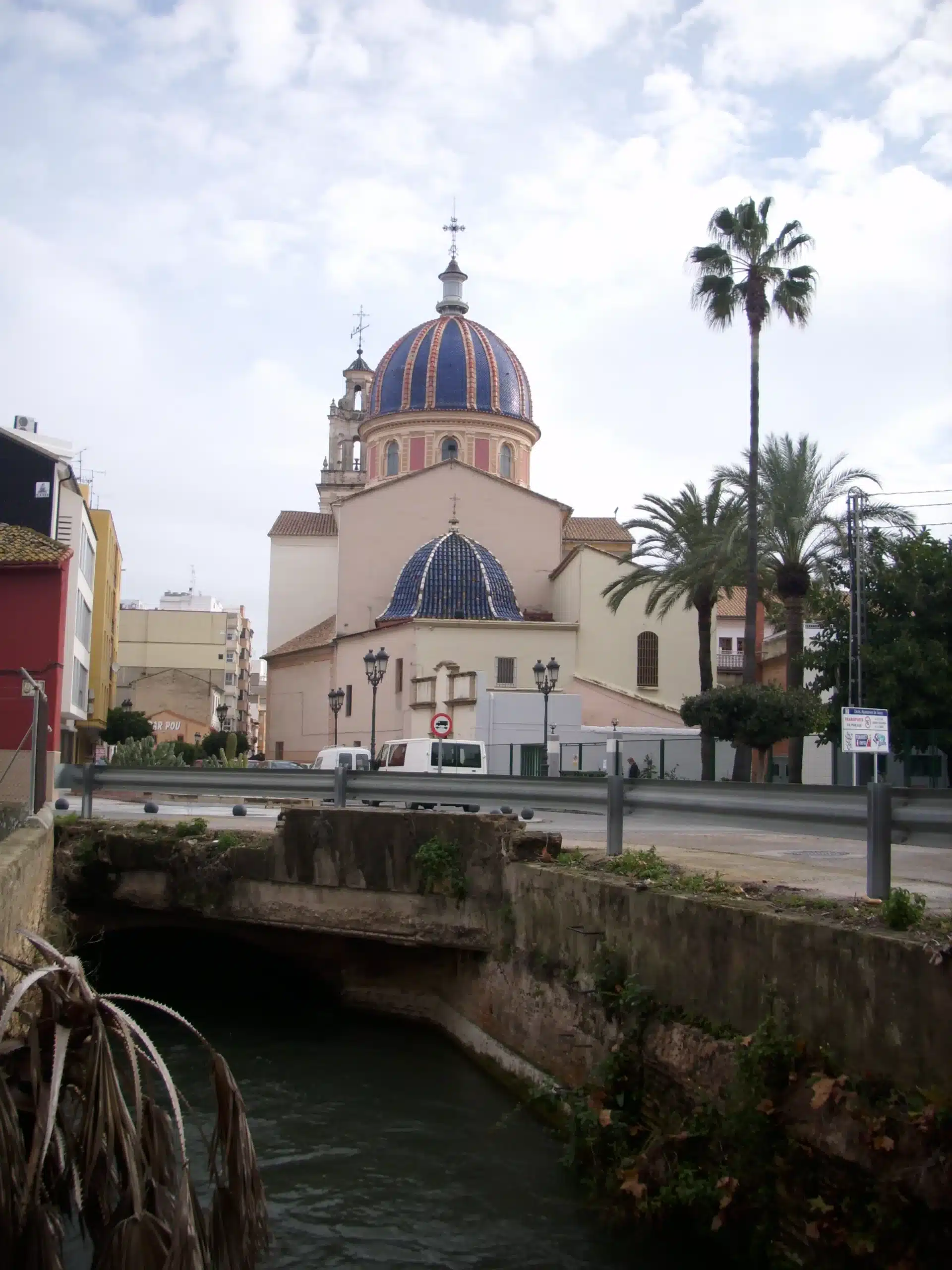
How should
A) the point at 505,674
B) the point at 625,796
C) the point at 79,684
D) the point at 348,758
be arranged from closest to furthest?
1. the point at 625,796
2. the point at 348,758
3. the point at 79,684
4. the point at 505,674

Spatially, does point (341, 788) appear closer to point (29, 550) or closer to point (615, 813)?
point (615, 813)

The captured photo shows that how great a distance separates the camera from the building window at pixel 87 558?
39781 millimetres

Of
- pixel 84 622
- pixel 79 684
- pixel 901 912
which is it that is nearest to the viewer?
pixel 901 912

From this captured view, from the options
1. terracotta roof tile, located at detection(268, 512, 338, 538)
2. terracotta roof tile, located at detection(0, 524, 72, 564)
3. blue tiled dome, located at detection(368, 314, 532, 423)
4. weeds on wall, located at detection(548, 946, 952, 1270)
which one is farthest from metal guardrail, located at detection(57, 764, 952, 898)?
terracotta roof tile, located at detection(268, 512, 338, 538)

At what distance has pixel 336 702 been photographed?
47062mm

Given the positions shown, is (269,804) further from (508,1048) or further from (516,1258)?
(516,1258)

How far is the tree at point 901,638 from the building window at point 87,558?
21760mm

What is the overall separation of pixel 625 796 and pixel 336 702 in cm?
3715

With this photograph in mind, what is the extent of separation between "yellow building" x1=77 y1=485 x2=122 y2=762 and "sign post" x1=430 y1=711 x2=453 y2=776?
11.8 metres

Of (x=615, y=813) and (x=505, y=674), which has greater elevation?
(x=505, y=674)

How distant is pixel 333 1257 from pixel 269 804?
17.0 m

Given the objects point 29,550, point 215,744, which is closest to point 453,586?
point 215,744

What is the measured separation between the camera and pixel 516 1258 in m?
7.64

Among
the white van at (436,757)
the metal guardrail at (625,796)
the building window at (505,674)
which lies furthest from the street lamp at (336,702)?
the metal guardrail at (625,796)
